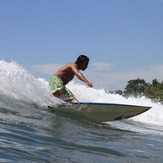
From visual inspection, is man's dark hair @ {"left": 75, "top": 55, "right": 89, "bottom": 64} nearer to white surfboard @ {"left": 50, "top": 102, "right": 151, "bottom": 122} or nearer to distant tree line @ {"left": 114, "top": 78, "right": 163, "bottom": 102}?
white surfboard @ {"left": 50, "top": 102, "right": 151, "bottom": 122}

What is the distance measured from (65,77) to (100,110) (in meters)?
1.27

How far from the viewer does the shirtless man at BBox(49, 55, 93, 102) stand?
7.09 metres

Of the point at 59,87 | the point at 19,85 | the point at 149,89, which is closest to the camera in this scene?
the point at 59,87

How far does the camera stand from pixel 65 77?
24.5 feet

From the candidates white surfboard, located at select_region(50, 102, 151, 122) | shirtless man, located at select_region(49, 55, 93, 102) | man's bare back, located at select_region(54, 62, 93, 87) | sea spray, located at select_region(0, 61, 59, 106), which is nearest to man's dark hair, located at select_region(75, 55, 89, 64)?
shirtless man, located at select_region(49, 55, 93, 102)

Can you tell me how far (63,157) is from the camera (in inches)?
121

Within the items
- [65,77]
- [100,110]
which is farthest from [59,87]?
[100,110]

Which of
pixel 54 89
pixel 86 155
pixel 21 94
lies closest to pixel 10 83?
pixel 21 94

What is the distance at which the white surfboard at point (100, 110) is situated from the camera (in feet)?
22.2

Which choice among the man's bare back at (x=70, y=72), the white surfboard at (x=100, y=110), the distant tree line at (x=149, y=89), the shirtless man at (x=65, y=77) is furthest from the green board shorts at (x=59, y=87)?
the distant tree line at (x=149, y=89)

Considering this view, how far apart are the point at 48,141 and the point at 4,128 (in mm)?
749

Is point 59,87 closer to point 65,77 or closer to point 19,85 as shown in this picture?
point 65,77

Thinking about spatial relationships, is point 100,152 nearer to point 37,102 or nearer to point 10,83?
point 37,102

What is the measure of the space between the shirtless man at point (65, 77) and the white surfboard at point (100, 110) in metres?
0.42
